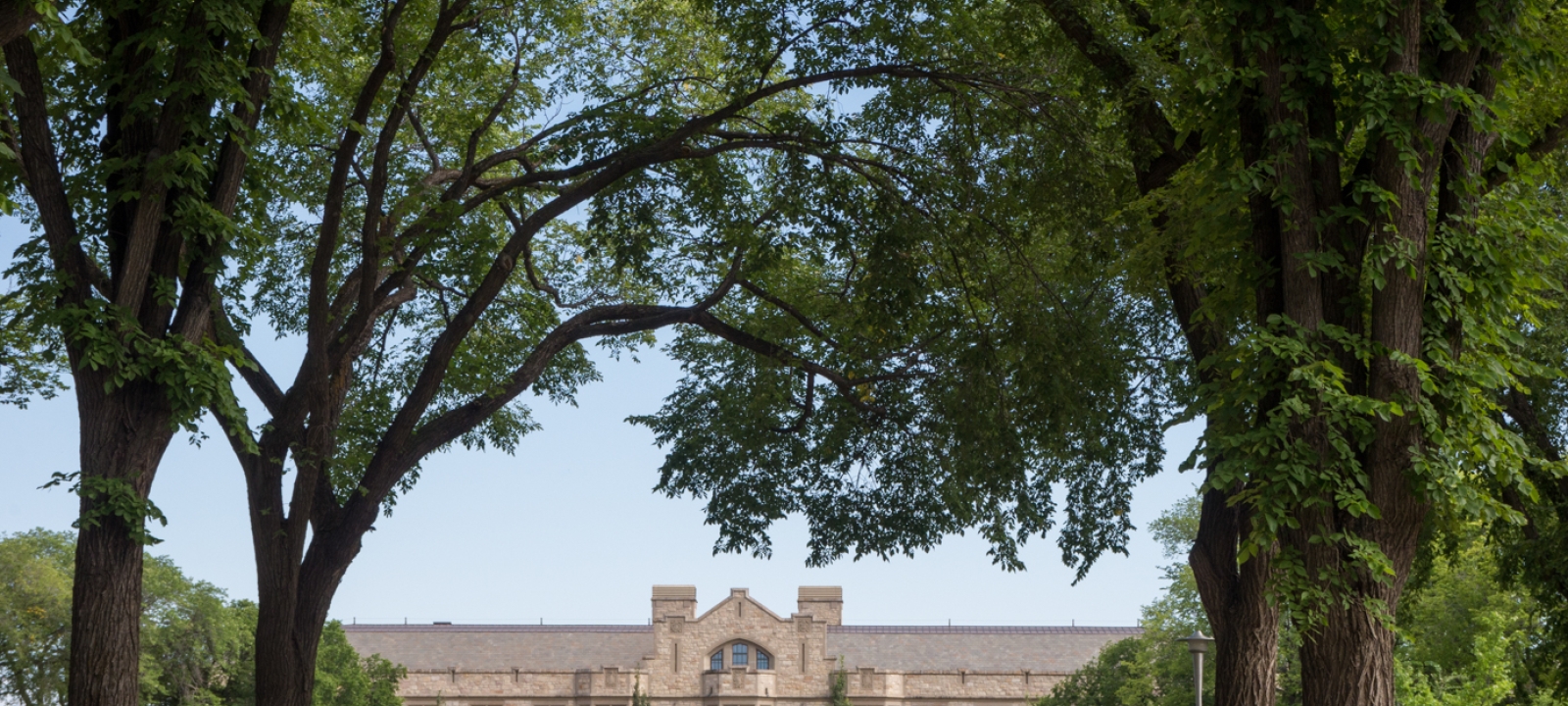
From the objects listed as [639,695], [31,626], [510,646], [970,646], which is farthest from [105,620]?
[970,646]

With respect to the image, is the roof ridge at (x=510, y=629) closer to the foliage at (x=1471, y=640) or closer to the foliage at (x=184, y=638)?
the foliage at (x=184, y=638)

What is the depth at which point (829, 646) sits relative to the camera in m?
55.6

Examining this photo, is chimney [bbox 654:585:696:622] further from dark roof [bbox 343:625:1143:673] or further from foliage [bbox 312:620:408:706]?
foliage [bbox 312:620:408:706]

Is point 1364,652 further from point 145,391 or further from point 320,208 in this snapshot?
point 320,208

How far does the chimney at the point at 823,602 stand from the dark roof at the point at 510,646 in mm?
6305

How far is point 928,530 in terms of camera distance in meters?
18.7

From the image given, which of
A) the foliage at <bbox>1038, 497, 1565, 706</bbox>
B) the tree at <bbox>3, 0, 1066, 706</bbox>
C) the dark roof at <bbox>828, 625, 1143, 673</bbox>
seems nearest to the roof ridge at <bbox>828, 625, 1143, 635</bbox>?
the dark roof at <bbox>828, 625, 1143, 673</bbox>

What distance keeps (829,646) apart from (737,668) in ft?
16.1

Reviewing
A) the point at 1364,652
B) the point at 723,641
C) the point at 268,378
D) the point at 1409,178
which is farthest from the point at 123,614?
the point at 723,641

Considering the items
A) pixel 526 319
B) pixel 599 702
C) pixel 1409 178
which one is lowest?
pixel 599 702

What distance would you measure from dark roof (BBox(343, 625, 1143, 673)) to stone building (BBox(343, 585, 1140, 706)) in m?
0.08

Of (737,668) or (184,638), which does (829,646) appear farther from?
(184,638)

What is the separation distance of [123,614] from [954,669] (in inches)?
1779

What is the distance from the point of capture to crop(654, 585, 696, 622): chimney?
52469 mm
